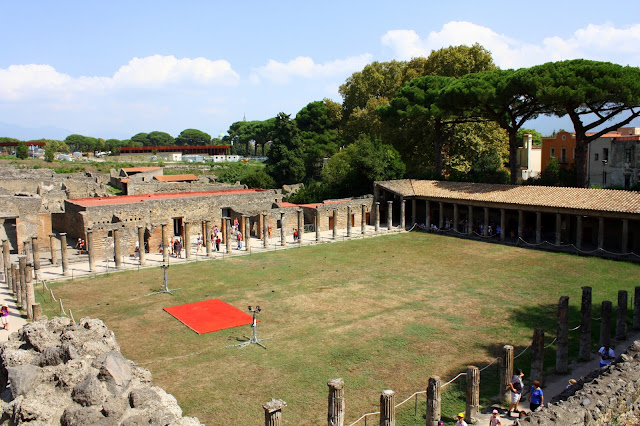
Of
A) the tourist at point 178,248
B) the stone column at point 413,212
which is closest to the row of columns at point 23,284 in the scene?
the tourist at point 178,248

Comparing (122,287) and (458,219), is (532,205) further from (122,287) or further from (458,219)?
(122,287)

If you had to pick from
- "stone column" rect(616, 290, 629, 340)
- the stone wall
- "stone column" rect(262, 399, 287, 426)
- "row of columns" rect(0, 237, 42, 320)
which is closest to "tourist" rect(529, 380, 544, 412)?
the stone wall

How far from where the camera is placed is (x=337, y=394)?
9.91 metres

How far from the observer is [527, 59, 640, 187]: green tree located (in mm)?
28719

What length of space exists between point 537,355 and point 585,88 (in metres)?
21.9

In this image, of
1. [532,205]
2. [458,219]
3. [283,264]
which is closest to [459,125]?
[458,219]

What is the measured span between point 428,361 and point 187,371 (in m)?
6.43

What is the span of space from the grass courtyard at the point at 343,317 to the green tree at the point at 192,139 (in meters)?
A: 120

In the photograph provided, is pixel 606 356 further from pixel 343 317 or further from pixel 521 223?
pixel 521 223

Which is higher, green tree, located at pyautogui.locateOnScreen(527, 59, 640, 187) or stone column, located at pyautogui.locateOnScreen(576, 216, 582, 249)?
green tree, located at pyautogui.locateOnScreen(527, 59, 640, 187)

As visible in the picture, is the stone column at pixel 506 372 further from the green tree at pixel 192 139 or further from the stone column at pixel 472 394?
the green tree at pixel 192 139

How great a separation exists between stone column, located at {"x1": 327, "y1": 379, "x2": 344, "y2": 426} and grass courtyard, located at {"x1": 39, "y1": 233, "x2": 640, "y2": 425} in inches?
54.1

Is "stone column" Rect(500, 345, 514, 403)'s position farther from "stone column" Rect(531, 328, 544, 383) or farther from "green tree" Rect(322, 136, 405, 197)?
"green tree" Rect(322, 136, 405, 197)

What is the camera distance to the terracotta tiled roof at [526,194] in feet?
88.0
